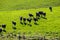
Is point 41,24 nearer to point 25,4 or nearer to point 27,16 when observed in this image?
point 27,16

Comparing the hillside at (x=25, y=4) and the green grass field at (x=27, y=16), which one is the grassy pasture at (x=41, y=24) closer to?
the green grass field at (x=27, y=16)

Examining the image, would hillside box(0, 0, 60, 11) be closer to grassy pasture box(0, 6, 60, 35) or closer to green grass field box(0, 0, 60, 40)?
green grass field box(0, 0, 60, 40)

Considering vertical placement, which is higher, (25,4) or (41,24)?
(25,4)

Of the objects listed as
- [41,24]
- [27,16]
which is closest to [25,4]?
[27,16]

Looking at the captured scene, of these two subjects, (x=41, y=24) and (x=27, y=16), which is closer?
(x=41, y=24)

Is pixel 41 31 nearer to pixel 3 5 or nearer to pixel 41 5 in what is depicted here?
pixel 41 5

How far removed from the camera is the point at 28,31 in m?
28.0

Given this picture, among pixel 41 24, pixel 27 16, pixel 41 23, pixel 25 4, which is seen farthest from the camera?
pixel 25 4

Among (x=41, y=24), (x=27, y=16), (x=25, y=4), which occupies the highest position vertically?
(x=25, y=4)

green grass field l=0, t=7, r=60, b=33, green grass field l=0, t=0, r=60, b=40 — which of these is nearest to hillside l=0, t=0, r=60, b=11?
green grass field l=0, t=0, r=60, b=40

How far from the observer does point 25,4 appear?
45.7 meters

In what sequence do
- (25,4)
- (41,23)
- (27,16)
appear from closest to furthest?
(41,23) → (27,16) → (25,4)

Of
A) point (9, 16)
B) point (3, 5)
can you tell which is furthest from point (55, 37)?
point (3, 5)

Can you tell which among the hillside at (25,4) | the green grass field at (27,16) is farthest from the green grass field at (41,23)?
the hillside at (25,4)
